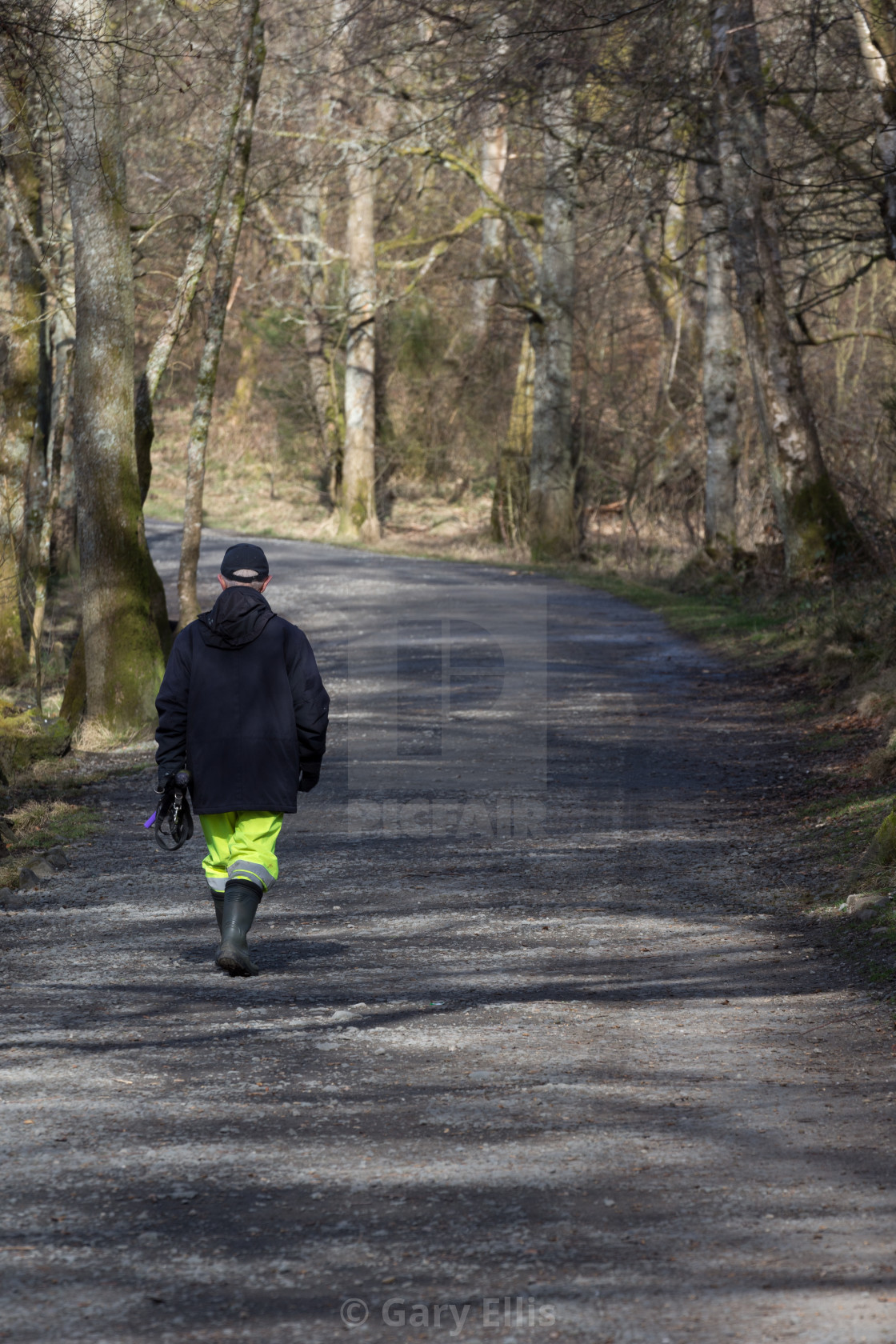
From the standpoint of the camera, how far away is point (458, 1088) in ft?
16.8

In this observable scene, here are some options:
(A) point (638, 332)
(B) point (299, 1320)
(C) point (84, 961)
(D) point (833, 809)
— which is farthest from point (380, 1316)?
(A) point (638, 332)

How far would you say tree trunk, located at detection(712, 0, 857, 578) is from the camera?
18109 mm

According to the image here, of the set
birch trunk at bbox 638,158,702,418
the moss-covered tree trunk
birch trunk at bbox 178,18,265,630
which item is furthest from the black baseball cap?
birch trunk at bbox 638,158,702,418

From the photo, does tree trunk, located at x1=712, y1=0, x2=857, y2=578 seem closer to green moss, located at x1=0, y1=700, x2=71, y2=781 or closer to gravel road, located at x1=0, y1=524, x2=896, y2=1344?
gravel road, located at x1=0, y1=524, x2=896, y2=1344

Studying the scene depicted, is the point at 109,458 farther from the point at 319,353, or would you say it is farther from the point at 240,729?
the point at 319,353

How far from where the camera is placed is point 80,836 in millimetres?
9727

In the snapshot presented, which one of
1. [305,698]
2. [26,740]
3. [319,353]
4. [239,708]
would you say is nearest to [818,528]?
[26,740]

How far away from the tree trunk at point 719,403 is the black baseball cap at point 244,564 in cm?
1733

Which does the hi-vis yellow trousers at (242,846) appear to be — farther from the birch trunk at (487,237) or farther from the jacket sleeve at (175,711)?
the birch trunk at (487,237)

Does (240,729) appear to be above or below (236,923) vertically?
above

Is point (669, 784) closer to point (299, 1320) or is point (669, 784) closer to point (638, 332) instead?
point (299, 1320)

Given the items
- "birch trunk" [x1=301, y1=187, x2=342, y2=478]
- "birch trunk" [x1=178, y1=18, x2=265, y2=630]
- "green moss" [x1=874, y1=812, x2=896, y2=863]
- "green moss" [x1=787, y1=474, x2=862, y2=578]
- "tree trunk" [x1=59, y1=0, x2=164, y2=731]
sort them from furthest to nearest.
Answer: "birch trunk" [x1=301, y1=187, x2=342, y2=478]
"green moss" [x1=787, y1=474, x2=862, y2=578]
"birch trunk" [x1=178, y1=18, x2=265, y2=630]
"tree trunk" [x1=59, y1=0, x2=164, y2=731]
"green moss" [x1=874, y1=812, x2=896, y2=863]

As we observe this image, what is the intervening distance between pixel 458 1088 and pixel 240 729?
6.29 ft

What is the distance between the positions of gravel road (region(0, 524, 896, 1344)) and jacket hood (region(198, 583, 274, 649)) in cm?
146
